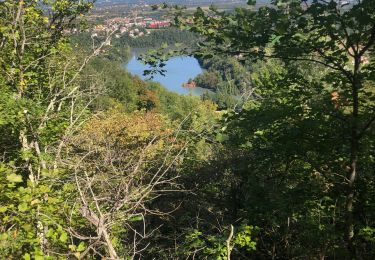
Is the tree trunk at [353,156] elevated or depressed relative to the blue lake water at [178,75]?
elevated

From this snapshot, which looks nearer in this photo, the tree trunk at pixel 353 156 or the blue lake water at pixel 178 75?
the tree trunk at pixel 353 156

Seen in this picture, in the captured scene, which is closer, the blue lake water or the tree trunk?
the tree trunk

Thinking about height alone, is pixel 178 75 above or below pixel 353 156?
below

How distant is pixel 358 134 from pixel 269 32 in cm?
146

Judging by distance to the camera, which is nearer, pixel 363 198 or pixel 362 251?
pixel 363 198

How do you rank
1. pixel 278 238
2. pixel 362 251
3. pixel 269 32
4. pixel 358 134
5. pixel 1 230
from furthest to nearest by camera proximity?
1. pixel 278 238
2. pixel 362 251
3. pixel 1 230
4. pixel 358 134
5. pixel 269 32

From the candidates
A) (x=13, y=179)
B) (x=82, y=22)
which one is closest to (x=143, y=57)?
(x=13, y=179)

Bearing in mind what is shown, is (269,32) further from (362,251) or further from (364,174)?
(362,251)

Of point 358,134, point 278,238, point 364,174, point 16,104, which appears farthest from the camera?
point 278,238

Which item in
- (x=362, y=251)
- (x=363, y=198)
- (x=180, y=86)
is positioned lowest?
(x=180, y=86)

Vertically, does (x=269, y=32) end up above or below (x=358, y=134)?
above

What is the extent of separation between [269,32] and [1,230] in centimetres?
372

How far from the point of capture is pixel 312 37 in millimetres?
3844

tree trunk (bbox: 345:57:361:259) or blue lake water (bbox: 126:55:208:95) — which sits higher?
tree trunk (bbox: 345:57:361:259)
